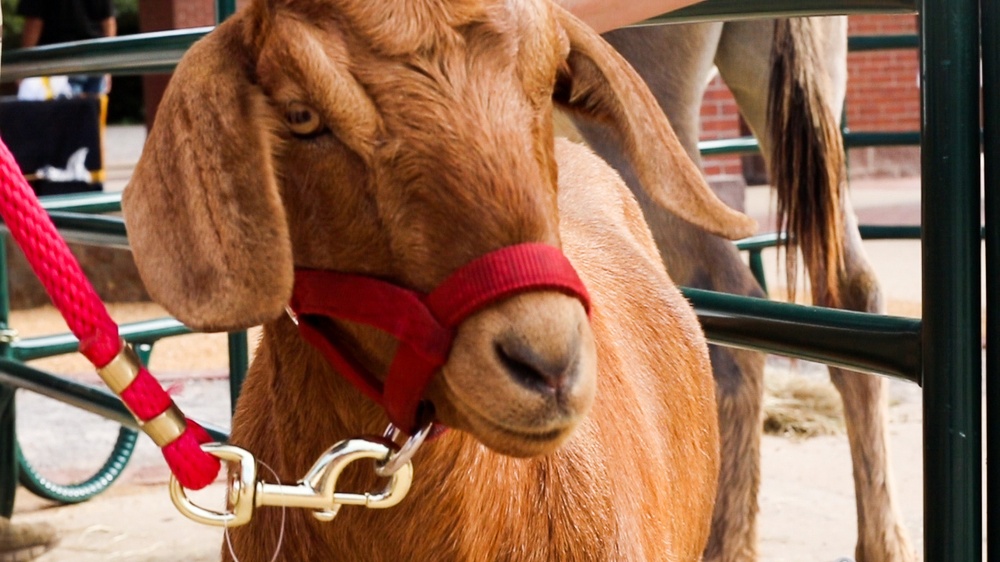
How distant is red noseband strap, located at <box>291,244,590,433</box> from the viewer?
1201mm

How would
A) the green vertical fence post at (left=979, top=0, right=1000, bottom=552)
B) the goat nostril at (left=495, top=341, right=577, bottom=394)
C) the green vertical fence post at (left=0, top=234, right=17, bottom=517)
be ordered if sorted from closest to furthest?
1. the goat nostril at (left=495, top=341, right=577, bottom=394)
2. the green vertical fence post at (left=979, top=0, right=1000, bottom=552)
3. the green vertical fence post at (left=0, top=234, right=17, bottom=517)

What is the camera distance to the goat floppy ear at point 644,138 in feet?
5.08

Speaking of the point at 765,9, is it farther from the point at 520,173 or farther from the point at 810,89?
the point at 810,89

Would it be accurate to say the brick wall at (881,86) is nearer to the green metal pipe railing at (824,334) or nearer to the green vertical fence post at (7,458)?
the green vertical fence post at (7,458)

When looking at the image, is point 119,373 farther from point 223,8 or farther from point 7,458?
point 7,458

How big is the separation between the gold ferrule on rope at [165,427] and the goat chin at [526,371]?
351 mm

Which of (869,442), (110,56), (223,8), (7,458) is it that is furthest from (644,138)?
(7,458)

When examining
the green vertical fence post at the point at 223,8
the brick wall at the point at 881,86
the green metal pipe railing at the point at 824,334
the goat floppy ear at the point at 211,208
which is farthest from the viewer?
the brick wall at the point at 881,86

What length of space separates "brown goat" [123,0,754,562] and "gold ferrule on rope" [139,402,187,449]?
163mm

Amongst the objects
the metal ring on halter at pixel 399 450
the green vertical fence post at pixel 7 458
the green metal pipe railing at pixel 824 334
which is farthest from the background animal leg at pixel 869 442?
the green vertical fence post at pixel 7 458

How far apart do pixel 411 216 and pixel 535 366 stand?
22 centimetres

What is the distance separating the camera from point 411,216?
1.28 meters

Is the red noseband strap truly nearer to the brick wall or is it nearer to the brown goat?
the brown goat

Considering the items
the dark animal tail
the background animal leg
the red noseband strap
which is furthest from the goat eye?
the background animal leg
